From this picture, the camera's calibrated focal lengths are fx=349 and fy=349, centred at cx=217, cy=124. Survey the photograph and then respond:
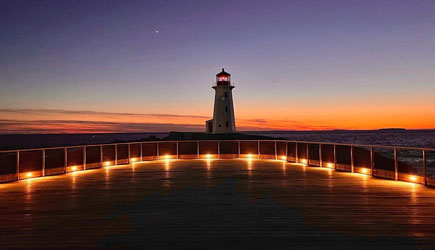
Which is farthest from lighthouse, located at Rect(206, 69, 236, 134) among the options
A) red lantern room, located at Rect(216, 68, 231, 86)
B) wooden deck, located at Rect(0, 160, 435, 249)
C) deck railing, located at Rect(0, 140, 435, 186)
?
wooden deck, located at Rect(0, 160, 435, 249)

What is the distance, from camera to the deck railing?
938 cm

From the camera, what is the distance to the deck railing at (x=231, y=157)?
30.8 feet

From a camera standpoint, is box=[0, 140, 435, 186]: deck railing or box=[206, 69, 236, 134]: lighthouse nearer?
box=[0, 140, 435, 186]: deck railing

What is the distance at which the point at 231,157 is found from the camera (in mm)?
16688

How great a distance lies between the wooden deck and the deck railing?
0.64 m

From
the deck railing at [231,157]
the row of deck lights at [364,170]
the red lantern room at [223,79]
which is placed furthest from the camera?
the red lantern room at [223,79]

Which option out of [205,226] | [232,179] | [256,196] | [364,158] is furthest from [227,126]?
[205,226]

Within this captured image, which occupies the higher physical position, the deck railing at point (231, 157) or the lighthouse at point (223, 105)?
the lighthouse at point (223, 105)

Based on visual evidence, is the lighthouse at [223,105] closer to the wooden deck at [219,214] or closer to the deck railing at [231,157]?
the deck railing at [231,157]

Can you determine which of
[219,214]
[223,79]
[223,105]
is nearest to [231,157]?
[219,214]

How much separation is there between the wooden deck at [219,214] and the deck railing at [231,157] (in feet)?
2.11

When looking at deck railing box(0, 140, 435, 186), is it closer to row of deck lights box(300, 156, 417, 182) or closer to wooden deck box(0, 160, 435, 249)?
row of deck lights box(300, 156, 417, 182)

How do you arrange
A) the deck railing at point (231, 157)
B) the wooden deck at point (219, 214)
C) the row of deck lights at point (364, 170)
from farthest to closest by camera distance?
the deck railing at point (231, 157)
the row of deck lights at point (364, 170)
the wooden deck at point (219, 214)

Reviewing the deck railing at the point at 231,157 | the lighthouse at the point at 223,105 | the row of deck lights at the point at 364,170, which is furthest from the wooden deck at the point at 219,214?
the lighthouse at the point at 223,105
